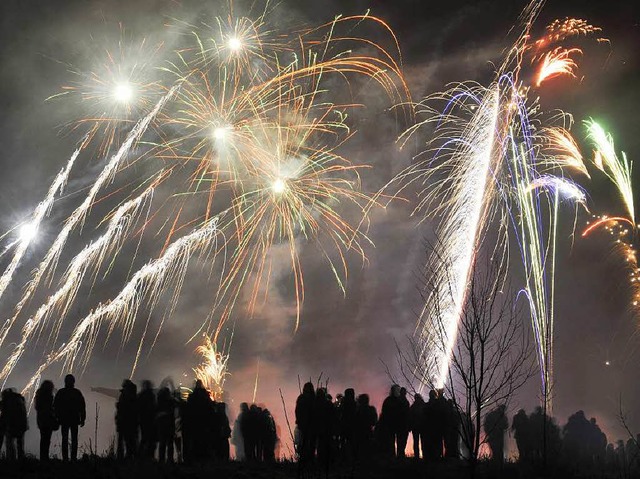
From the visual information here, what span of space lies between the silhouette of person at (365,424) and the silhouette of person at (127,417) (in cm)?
477

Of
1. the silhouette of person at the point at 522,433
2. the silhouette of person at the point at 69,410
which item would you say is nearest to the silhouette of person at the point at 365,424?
the silhouette of person at the point at 522,433

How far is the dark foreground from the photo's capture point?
1080 centimetres

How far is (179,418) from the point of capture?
1389 cm

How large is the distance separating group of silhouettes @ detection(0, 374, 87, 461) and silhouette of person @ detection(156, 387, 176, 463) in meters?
1.61

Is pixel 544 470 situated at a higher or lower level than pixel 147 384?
lower

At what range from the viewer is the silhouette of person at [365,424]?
1427 cm

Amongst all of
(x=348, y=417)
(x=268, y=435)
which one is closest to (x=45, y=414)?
(x=268, y=435)

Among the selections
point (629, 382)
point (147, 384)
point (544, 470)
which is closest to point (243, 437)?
point (147, 384)

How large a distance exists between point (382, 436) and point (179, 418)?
462 centimetres

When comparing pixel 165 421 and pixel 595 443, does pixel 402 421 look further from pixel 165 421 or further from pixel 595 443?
pixel 595 443

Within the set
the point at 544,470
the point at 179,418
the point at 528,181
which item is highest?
the point at 528,181

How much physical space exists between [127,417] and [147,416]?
0.40 meters

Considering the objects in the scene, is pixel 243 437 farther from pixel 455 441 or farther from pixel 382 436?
pixel 455 441

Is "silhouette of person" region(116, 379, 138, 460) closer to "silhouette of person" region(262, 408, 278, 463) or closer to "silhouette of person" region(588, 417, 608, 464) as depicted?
"silhouette of person" region(262, 408, 278, 463)
